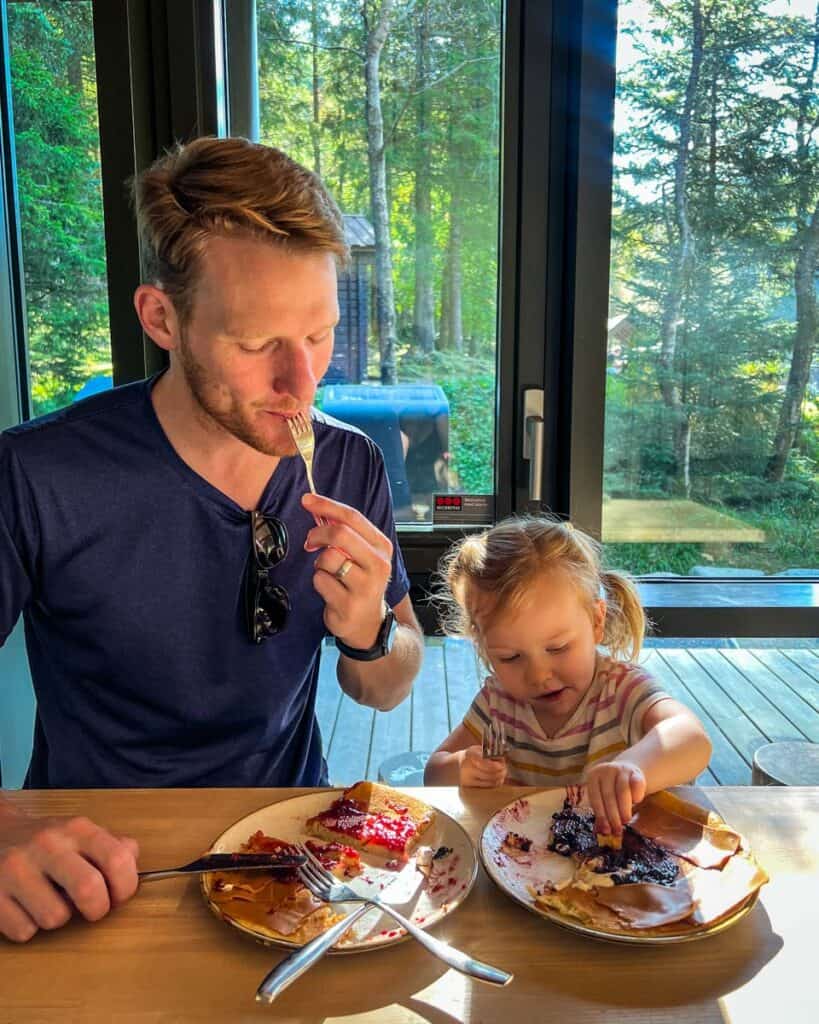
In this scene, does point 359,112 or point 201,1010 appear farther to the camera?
point 359,112

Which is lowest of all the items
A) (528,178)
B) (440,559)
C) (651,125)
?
(440,559)

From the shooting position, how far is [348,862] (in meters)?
0.89

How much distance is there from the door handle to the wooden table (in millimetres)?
1407

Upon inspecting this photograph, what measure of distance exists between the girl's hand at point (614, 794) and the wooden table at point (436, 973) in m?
0.15

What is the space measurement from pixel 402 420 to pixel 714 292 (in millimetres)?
854

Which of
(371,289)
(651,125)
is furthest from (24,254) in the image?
(651,125)

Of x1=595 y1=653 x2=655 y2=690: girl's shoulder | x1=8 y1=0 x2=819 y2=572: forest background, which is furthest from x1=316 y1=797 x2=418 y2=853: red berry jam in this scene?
x1=8 y1=0 x2=819 y2=572: forest background

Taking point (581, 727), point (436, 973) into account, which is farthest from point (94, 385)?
point (436, 973)

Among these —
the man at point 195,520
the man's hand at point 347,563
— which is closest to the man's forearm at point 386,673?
the man at point 195,520

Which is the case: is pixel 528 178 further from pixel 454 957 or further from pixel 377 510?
pixel 454 957

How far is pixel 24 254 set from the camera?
2230 mm

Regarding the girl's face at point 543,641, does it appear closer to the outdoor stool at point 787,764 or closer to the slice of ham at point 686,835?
the slice of ham at point 686,835

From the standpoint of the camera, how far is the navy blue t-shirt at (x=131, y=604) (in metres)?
1.23

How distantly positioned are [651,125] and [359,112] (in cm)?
72
